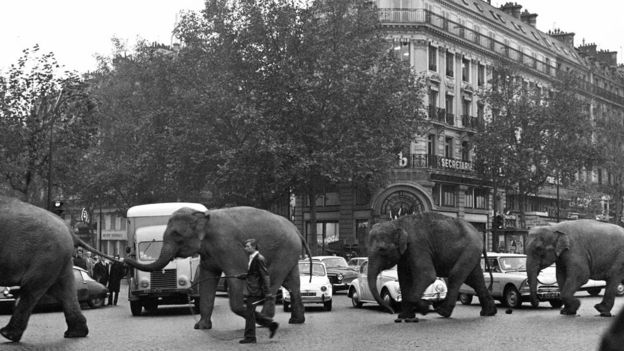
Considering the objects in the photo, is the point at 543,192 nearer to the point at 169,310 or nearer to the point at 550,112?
the point at 550,112

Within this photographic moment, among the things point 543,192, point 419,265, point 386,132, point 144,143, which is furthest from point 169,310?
point 543,192

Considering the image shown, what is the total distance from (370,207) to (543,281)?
34.8 meters

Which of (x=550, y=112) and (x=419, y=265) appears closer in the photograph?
(x=419, y=265)

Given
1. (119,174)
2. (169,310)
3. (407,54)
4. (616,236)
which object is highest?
(407,54)

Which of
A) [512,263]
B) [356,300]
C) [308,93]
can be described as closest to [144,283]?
[356,300]

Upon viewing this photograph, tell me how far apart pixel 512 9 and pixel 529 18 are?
2871 mm

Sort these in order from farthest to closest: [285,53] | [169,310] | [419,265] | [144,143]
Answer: [144,143] → [285,53] → [169,310] → [419,265]

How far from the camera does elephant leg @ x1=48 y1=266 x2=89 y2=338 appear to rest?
15.1 meters

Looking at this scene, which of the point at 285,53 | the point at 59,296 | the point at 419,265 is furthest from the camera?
the point at 285,53

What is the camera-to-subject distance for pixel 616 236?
805 inches

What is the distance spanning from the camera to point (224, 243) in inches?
645

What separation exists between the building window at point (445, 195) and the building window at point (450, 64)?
8.20 metres

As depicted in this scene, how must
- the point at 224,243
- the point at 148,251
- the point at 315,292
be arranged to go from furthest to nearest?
1. the point at 148,251
2. the point at 315,292
3. the point at 224,243

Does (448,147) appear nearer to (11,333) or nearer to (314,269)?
(314,269)
